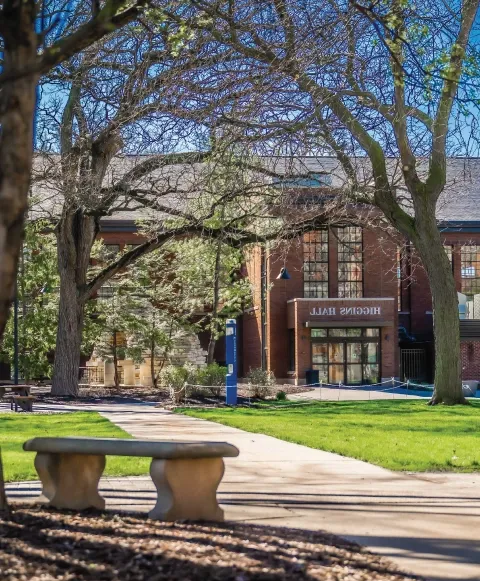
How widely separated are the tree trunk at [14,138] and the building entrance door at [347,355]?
43307 millimetres

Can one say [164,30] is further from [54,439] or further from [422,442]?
[422,442]

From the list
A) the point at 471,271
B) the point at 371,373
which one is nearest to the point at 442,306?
the point at 371,373

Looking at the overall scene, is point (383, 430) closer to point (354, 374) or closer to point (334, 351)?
point (334, 351)

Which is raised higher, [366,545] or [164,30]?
[164,30]

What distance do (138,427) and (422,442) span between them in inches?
232

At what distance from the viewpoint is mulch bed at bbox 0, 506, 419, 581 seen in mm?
5559

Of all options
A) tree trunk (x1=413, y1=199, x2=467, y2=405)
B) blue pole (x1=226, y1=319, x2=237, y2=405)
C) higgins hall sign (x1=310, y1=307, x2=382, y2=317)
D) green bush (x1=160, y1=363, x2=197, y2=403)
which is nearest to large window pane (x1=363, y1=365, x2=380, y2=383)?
higgins hall sign (x1=310, y1=307, x2=382, y2=317)

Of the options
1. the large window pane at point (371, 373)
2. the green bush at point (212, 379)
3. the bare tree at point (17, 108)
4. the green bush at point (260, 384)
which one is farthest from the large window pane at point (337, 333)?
the bare tree at point (17, 108)

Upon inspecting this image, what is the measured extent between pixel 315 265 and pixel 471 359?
32.9 feet

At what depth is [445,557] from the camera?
670cm

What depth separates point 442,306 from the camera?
88.9ft

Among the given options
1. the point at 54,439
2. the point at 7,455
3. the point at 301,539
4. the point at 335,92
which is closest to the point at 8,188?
the point at 54,439

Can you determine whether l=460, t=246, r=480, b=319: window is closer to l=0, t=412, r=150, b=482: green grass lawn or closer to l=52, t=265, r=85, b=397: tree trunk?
l=52, t=265, r=85, b=397: tree trunk

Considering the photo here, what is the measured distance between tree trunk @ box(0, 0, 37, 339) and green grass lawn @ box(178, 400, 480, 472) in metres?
7.39
